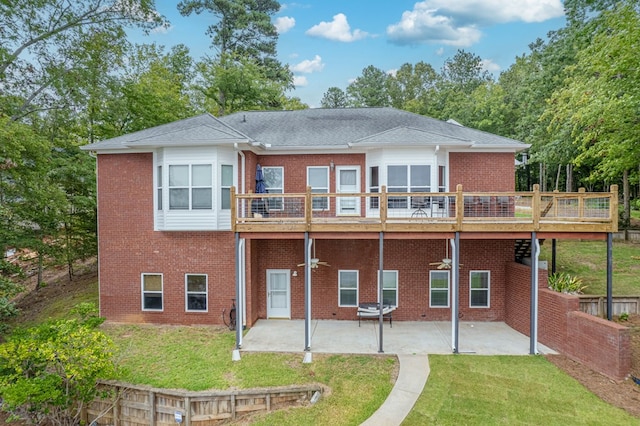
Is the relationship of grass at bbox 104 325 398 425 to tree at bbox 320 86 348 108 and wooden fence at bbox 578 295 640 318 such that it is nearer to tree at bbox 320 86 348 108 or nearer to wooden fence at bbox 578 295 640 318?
wooden fence at bbox 578 295 640 318

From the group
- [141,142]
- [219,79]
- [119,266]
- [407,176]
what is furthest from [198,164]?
[219,79]

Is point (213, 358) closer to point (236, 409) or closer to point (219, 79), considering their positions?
point (236, 409)

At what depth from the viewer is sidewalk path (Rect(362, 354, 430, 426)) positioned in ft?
21.0

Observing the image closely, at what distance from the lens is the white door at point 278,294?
1220cm

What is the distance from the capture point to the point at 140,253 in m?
11.6

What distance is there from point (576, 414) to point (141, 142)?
42.4 feet

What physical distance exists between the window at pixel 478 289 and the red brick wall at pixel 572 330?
36.2 inches

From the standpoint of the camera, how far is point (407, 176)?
36.2 feet

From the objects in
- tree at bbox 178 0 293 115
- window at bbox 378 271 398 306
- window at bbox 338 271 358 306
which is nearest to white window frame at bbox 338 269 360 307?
window at bbox 338 271 358 306

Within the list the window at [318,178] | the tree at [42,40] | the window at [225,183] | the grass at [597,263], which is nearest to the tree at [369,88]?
the grass at [597,263]

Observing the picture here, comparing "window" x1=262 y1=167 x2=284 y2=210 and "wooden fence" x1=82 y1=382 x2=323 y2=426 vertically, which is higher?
"window" x1=262 y1=167 x2=284 y2=210

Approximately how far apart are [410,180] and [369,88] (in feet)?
130

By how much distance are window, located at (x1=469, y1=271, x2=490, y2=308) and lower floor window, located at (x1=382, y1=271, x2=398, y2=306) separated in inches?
104

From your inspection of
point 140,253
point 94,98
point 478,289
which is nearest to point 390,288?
point 478,289
